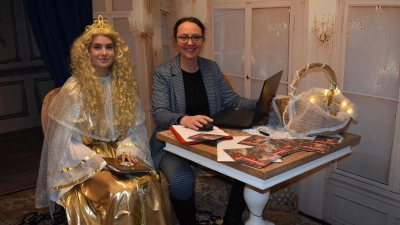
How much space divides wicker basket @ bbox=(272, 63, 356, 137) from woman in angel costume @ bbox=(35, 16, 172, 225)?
26.5 inches

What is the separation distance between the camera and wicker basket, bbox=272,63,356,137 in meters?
1.59

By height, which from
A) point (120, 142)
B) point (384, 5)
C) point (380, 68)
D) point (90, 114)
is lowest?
point (120, 142)

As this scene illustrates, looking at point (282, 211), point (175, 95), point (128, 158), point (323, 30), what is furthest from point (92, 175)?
point (323, 30)

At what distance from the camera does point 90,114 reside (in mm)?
1893

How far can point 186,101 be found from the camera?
2.13m

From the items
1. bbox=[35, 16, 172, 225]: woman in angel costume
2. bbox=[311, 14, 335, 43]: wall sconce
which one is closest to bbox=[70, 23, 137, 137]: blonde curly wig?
bbox=[35, 16, 172, 225]: woman in angel costume

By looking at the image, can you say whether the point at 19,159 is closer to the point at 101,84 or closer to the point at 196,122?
the point at 101,84

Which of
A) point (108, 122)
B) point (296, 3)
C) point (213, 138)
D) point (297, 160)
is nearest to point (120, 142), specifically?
point (108, 122)

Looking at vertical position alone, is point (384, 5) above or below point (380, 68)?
above

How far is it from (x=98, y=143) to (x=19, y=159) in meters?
2.03

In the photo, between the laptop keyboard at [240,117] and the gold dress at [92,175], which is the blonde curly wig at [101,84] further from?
the laptop keyboard at [240,117]

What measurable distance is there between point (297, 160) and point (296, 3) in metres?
1.15

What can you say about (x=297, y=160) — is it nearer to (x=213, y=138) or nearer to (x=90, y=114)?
(x=213, y=138)

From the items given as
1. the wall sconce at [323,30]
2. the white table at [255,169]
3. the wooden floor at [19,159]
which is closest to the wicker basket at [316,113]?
the white table at [255,169]
